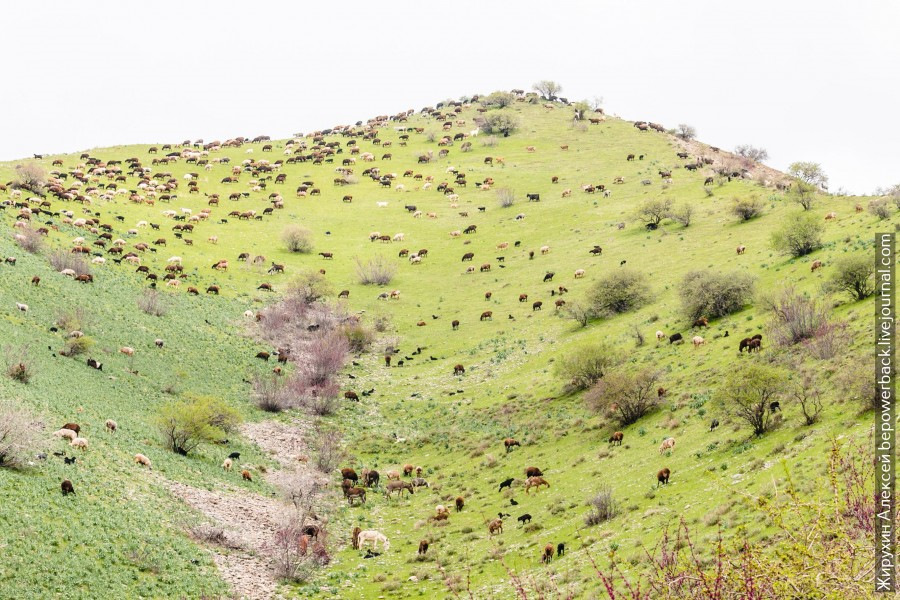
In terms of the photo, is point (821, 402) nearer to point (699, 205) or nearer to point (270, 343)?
point (270, 343)

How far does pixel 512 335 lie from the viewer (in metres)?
61.8

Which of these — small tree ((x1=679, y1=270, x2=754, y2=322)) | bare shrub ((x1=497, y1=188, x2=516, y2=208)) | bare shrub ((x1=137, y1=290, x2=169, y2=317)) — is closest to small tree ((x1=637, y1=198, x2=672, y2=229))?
bare shrub ((x1=497, y1=188, x2=516, y2=208))

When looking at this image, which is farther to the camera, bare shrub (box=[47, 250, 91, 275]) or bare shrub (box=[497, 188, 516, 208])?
bare shrub (box=[497, 188, 516, 208])

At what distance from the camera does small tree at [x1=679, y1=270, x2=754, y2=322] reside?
49.3m

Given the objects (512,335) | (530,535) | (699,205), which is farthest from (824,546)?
(699,205)

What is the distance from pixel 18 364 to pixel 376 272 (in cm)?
4438

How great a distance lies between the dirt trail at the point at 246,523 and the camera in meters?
27.1

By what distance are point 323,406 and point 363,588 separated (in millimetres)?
24118

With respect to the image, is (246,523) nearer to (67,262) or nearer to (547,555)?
(547,555)

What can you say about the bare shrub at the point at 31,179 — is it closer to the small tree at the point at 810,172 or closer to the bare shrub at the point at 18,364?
the bare shrub at the point at 18,364

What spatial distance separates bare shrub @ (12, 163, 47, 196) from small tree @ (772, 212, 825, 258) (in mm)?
71763

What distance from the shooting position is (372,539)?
32.7 m

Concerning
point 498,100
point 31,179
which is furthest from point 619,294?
point 498,100

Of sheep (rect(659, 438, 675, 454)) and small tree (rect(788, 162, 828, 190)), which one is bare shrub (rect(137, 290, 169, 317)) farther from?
small tree (rect(788, 162, 828, 190))
